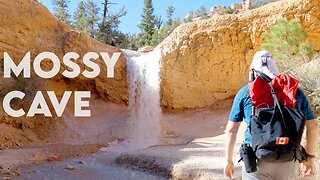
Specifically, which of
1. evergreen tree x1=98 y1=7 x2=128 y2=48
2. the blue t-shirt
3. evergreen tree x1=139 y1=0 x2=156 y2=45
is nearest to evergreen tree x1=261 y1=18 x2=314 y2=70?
the blue t-shirt

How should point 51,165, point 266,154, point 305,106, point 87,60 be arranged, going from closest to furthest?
1. point 266,154
2. point 305,106
3. point 51,165
4. point 87,60

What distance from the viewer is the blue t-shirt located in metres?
Result: 2.47

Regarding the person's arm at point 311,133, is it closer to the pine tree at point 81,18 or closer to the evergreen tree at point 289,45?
the evergreen tree at point 289,45

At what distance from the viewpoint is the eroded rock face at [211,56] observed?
1391cm

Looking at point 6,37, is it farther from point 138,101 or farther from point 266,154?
point 266,154

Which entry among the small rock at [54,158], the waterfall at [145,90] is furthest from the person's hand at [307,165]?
the waterfall at [145,90]

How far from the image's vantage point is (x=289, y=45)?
30.1ft

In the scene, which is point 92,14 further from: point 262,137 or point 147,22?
point 262,137

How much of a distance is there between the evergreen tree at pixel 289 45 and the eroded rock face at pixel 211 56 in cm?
385

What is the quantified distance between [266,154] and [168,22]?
113ft

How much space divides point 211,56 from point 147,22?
68.8 feet

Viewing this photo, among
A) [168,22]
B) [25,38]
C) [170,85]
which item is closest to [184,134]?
[170,85]

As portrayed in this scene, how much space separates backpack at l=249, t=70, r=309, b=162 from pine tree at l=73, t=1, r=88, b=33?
75.5 feet

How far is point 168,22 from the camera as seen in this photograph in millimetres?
35906
